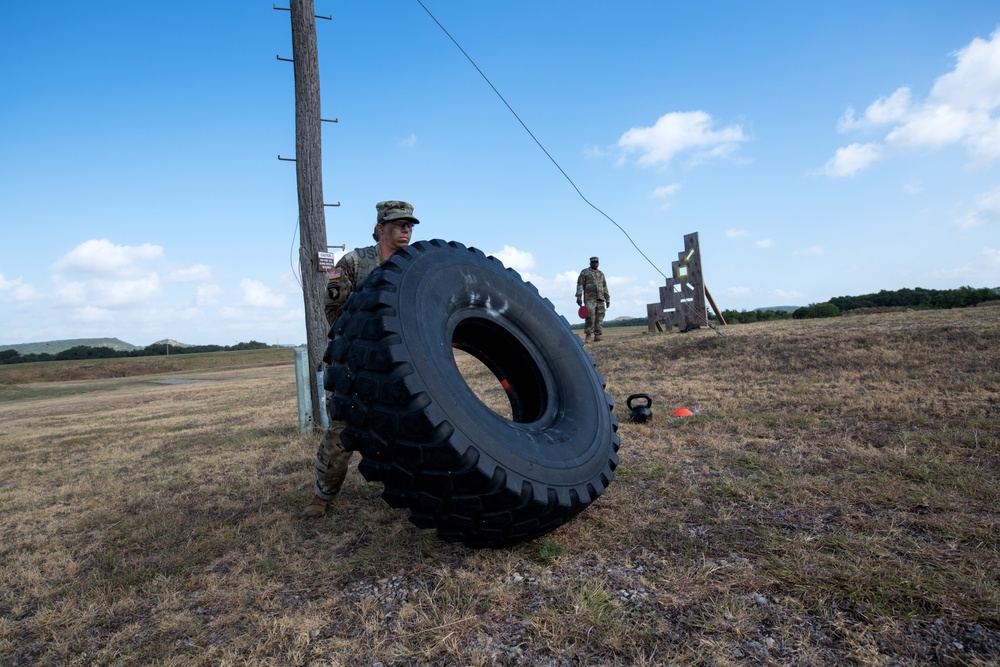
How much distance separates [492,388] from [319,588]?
675 cm

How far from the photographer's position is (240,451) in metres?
5.80

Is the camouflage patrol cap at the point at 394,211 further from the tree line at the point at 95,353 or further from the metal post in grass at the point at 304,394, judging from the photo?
the tree line at the point at 95,353

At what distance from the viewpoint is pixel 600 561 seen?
2.54 meters

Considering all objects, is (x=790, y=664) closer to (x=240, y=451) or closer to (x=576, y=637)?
(x=576, y=637)

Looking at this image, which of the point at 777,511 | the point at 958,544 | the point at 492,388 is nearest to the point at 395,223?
the point at 777,511

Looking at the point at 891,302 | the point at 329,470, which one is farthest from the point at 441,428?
the point at 891,302

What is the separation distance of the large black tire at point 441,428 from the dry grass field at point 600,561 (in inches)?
12.3

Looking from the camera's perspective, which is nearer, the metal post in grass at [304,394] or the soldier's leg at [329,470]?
the soldier's leg at [329,470]

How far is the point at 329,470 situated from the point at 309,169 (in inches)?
171

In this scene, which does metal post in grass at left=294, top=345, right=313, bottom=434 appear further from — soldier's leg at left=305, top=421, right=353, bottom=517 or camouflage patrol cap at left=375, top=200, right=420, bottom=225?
camouflage patrol cap at left=375, top=200, right=420, bottom=225

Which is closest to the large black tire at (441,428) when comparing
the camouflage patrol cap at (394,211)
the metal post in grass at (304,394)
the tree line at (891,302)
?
the camouflage patrol cap at (394,211)

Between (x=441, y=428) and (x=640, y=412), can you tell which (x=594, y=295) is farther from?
(x=441, y=428)

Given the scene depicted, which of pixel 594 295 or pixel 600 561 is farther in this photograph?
pixel 594 295

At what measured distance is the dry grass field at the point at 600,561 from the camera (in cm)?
194
